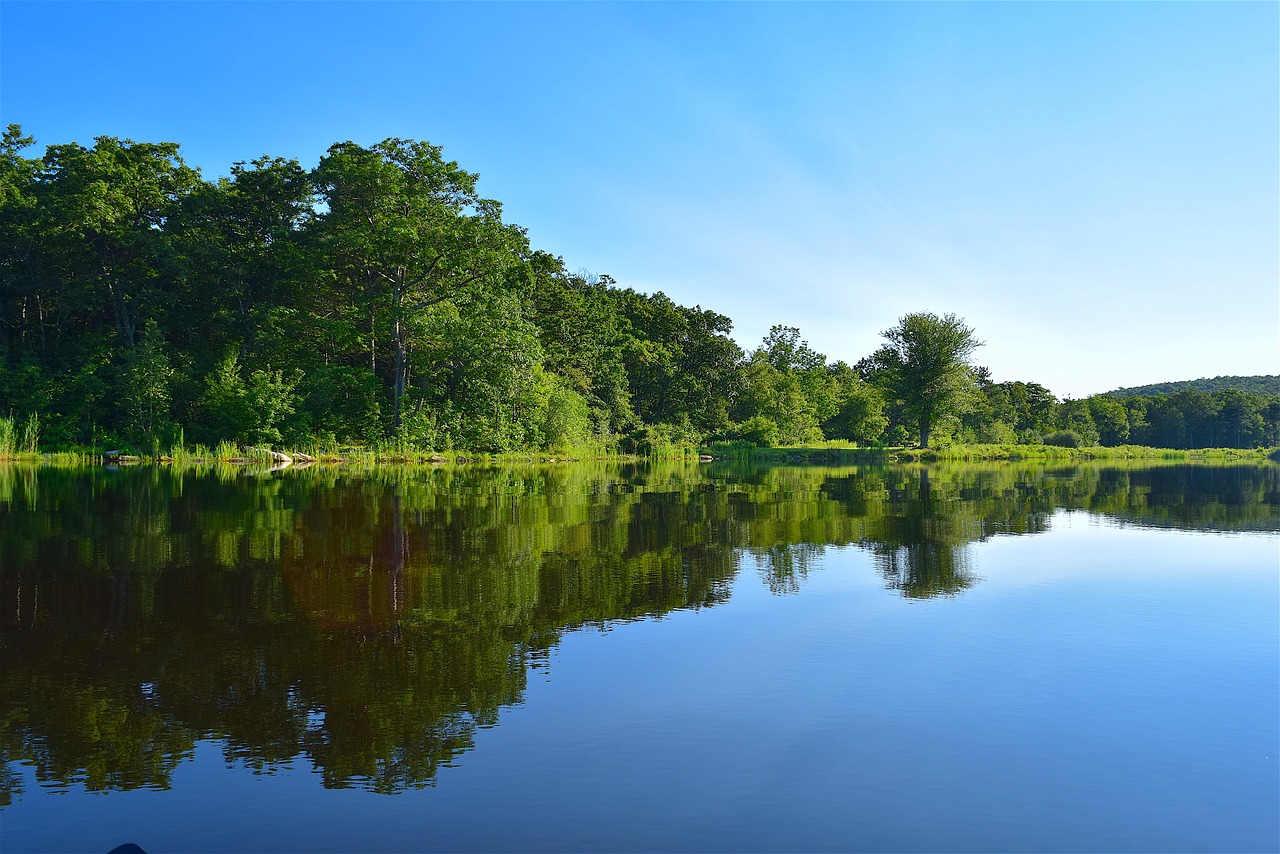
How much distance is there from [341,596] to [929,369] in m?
62.0

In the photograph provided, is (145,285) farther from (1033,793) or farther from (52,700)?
(1033,793)

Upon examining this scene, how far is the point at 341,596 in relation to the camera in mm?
7160

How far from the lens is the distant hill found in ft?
434

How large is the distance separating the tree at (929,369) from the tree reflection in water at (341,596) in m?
46.6

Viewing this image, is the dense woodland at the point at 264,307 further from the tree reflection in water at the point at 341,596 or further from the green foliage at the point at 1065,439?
the green foliage at the point at 1065,439

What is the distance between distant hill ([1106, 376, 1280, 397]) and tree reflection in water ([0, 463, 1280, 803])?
458ft

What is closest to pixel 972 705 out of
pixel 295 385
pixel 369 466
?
pixel 369 466

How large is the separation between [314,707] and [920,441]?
65661mm

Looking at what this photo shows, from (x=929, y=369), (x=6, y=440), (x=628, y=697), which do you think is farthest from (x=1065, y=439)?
(x=628, y=697)

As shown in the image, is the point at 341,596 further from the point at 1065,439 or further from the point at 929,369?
the point at 1065,439

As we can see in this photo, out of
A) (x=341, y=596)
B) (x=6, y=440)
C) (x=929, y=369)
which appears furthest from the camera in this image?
(x=929, y=369)

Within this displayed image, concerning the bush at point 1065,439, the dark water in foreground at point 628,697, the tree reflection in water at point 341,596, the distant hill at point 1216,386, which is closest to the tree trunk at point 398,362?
the tree reflection in water at point 341,596

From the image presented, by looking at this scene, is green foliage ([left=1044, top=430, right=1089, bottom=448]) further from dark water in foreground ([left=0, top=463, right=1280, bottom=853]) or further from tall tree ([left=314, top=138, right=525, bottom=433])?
dark water in foreground ([left=0, top=463, right=1280, bottom=853])

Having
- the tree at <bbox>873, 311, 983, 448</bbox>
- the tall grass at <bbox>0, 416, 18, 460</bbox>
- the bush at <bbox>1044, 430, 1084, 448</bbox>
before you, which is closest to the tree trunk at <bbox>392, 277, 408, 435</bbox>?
the tall grass at <bbox>0, 416, 18, 460</bbox>
